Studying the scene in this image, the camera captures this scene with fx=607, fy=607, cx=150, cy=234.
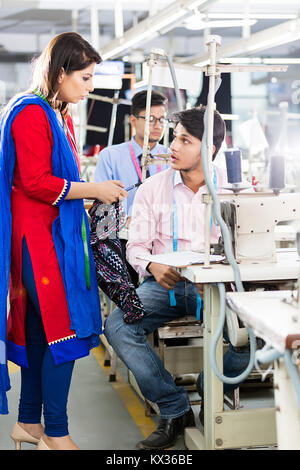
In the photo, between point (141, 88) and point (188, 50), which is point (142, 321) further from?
point (188, 50)

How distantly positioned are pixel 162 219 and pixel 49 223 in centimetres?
73

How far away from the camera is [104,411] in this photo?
9.20ft

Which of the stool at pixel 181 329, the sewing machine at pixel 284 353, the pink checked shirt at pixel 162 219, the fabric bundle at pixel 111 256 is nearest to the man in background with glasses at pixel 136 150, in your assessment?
the pink checked shirt at pixel 162 219

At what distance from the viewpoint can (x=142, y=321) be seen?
245 centimetres

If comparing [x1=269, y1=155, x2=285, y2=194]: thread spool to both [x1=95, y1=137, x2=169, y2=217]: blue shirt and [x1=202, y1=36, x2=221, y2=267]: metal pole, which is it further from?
[x1=95, y1=137, x2=169, y2=217]: blue shirt

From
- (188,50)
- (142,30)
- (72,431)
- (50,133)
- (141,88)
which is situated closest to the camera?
(50,133)

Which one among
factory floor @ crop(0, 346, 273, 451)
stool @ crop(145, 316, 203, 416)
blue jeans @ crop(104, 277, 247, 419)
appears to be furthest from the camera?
stool @ crop(145, 316, 203, 416)

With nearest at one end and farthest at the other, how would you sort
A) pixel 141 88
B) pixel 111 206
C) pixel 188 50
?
pixel 111 206, pixel 141 88, pixel 188 50

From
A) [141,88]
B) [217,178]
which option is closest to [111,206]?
[217,178]

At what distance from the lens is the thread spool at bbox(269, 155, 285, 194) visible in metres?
2.09

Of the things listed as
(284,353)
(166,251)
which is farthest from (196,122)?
(284,353)

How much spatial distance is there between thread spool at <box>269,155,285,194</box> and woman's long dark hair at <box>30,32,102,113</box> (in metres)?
0.73

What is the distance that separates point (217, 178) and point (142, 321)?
0.71m

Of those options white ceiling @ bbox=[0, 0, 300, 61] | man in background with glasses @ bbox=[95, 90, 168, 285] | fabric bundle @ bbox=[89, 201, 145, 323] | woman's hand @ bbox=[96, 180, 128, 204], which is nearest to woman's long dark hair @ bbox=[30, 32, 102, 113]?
woman's hand @ bbox=[96, 180, 128, 204]
